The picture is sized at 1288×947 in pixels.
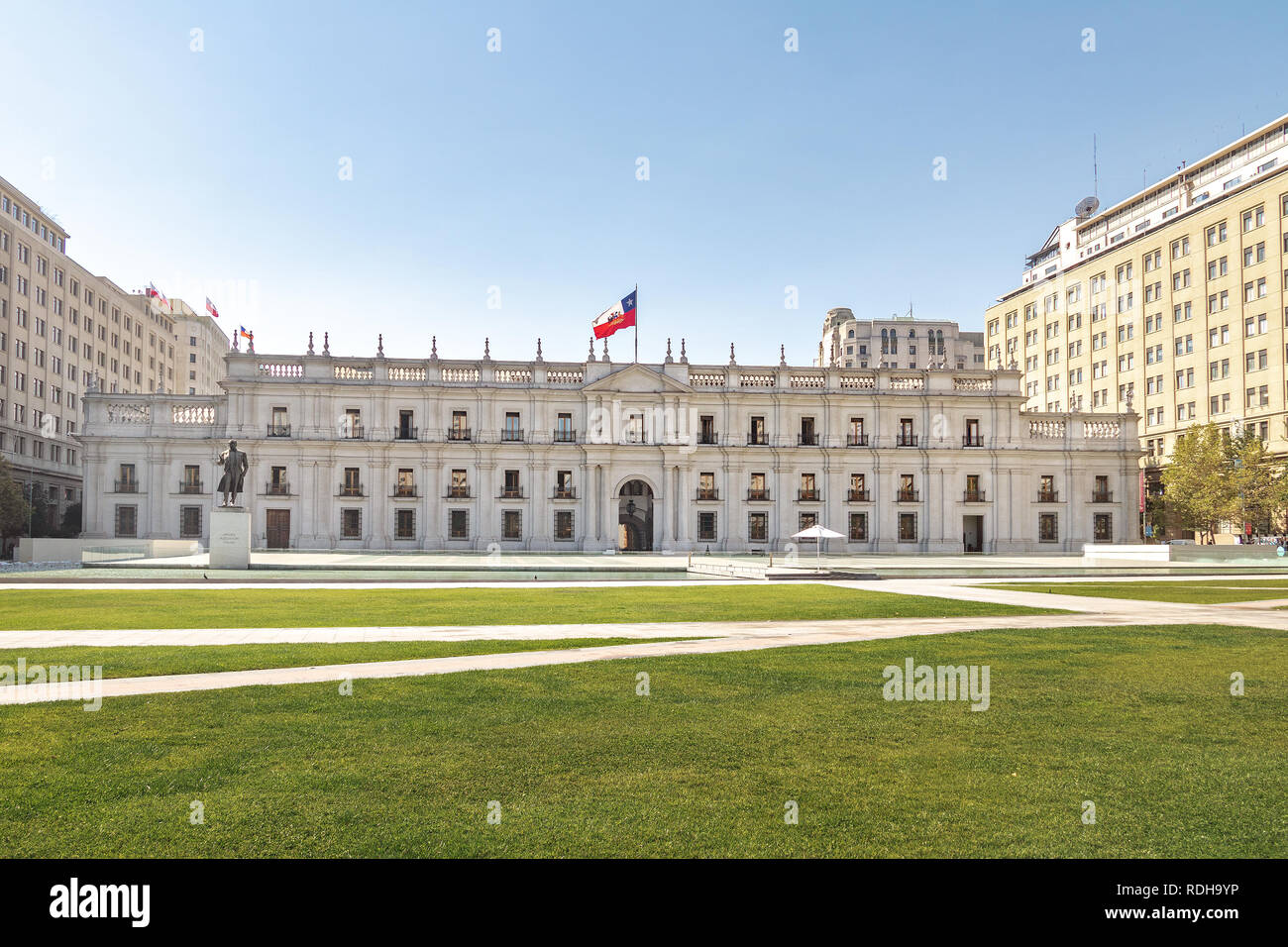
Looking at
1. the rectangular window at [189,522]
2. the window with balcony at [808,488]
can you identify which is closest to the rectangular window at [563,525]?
the window with balcony at [808,488]

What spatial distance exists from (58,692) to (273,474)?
53.2 m

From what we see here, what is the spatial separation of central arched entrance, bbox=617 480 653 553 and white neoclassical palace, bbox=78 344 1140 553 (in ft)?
0.58

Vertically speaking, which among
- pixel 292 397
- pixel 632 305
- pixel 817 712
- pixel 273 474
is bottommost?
pixel 817 712

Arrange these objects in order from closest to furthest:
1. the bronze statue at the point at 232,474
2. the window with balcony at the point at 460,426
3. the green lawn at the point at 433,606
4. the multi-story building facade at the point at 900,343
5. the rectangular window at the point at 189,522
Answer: the green lawn at the point at 433,606
the bronze statue at the point at 232,474
the rectangular window at the point at 189,522
the window with balcony at the point at 460,426
the multi-story building facade at the point at 900,343

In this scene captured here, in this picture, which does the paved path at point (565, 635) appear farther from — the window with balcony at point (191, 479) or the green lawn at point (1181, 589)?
the window with balcony at point (191, 479)

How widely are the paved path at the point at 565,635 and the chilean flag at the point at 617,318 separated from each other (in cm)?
3796

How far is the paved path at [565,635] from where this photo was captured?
10.3m

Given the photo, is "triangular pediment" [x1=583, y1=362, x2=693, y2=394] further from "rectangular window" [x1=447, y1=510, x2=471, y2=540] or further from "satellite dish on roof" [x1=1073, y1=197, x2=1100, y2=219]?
"satellite dish on roof" [x1=1073, y1=197, x2=1100, y2=219]

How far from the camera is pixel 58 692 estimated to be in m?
9.49

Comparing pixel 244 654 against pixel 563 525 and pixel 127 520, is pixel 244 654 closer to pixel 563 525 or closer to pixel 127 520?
pixel 563 525

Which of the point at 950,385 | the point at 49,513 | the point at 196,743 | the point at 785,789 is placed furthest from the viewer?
the point at 49,513
